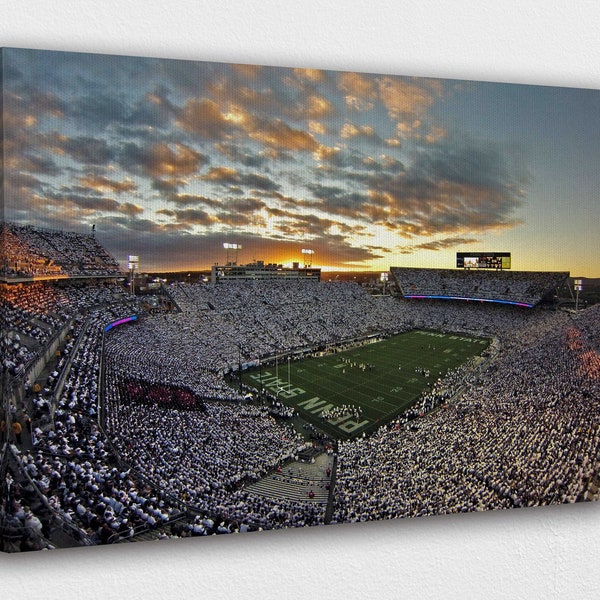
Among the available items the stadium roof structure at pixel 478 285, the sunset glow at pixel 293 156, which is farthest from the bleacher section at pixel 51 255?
the stadium roof structure at pixel 478 285

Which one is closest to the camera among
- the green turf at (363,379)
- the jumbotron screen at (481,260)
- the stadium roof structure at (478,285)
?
the jumbotron screen at (481,260)

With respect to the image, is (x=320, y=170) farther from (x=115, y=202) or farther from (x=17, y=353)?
(x=17, y=353)

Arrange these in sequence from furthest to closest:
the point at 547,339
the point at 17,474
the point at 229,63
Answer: the point at 547,339, the point at 229,63, the point at 17,474

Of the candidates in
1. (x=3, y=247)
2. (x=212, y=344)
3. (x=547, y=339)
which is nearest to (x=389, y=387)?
(x=547, y=339)

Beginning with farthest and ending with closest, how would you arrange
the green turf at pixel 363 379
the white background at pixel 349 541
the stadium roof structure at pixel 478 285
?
the stadium roof structure at pixel 478 285 → the green turf at pixel 363 379 → the white background at pixel 349 541

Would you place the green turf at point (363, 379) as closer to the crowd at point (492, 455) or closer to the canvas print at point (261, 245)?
the canvas print at point (261, 245)

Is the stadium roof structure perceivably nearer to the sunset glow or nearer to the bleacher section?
the sunset glow
